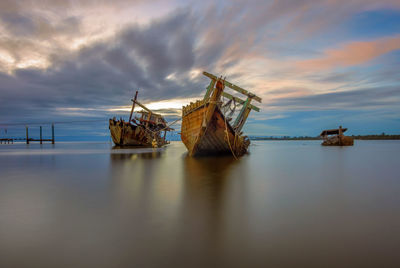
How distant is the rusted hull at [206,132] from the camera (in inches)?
656

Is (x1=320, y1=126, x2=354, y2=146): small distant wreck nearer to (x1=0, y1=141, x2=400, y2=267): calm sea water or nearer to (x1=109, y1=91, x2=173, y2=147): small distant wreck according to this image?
(x1=109, y1=91, x2=173, y2=147): small distant wreck

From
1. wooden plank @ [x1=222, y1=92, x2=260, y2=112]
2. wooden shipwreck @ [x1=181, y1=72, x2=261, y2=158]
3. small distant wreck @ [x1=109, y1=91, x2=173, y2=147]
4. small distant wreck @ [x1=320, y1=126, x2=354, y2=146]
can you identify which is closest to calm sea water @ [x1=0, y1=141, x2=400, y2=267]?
wooden shipwreck @ [x1=181, y1=72, x2=261, y2=158]

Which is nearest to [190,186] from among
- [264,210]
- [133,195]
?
[133,195]

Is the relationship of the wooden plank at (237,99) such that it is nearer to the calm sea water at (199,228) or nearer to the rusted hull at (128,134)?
the rusted hull at (128,134)

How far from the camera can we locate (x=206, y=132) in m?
17.4

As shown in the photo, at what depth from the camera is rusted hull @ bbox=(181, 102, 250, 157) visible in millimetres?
16656

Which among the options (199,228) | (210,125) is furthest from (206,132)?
Answer: (199,228)

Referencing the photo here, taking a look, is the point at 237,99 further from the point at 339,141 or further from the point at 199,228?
the point at 339,141

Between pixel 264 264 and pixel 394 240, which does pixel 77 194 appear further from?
pixel 394 240

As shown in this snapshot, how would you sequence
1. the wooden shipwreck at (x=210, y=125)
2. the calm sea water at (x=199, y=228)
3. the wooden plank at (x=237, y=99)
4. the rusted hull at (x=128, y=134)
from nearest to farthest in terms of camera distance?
the calm sea water at (x=199, y=228) → the wooden shipwreck at (x=210, y=125) → the wooden plank at (x=237, y=99) → the rusted hull at (x=128, y=134)

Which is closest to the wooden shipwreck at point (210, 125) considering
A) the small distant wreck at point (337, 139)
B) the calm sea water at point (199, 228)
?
the calm sea water at point (199, 228)

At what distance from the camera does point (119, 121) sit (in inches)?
1497

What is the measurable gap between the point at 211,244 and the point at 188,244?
34 cm

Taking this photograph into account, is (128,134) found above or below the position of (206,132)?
above
